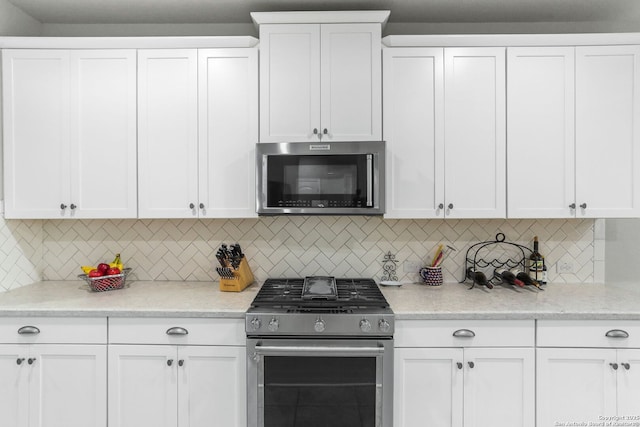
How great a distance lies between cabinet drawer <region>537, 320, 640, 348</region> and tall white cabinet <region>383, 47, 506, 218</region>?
696 millimetres

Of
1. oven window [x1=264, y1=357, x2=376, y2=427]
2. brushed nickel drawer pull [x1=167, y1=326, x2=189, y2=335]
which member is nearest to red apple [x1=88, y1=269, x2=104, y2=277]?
brushed nickel drawer pull [x1=167, y1=326, x2=189, y2=335]

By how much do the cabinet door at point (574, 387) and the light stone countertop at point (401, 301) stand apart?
0.21 m

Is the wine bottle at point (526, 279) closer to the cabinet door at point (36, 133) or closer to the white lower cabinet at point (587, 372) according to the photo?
the white lower cabinet at point (587, 372)

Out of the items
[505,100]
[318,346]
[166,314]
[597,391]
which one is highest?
[505,100]

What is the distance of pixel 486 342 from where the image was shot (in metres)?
1.94

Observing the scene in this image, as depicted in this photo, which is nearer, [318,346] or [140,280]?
[318,346]

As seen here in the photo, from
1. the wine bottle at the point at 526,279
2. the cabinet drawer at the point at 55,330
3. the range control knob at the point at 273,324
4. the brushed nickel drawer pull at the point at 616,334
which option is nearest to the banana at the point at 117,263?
the cabinet drawer at the point at 55,330

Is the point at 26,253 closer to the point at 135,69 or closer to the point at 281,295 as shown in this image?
the point at 135,69

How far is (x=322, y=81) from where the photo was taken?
227cm

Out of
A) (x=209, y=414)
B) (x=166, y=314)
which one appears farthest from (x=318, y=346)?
(x=166, y=314)

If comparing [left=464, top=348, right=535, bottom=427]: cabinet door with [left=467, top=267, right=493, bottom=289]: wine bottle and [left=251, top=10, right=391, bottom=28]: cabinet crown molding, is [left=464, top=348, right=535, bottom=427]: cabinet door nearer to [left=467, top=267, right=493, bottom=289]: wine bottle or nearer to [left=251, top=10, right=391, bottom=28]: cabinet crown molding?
[left=467, top=267, right=493, bottom=289]: wine bottle

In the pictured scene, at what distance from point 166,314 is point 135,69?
1.55 meters

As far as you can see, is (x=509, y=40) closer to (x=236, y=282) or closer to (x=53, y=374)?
(x=236, y=282)

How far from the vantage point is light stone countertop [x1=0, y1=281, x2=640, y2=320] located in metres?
1.93
